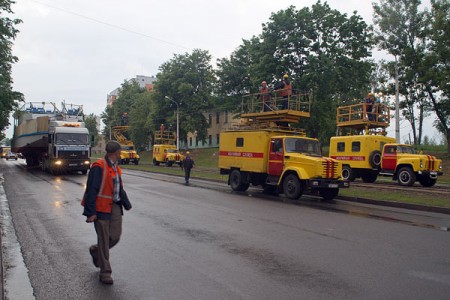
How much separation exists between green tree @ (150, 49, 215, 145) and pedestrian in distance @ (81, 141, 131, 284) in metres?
50.0

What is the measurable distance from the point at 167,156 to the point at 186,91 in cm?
1637

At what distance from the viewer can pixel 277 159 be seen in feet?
51.5

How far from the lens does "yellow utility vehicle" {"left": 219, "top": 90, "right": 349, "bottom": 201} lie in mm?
14531

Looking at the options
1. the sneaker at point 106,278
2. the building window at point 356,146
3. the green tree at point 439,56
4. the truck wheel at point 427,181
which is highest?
the green tree at point 439,56

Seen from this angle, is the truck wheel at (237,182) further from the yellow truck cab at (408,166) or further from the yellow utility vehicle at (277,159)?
the yellow truck cab at (408,166)

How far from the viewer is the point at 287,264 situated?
6020mm

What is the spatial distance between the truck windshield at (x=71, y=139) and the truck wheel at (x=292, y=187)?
49.7 ft

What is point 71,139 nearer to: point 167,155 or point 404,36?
point 167,155

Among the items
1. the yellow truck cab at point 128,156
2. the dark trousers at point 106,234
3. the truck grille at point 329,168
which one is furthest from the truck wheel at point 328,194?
the yellow truck cab at point 128,156

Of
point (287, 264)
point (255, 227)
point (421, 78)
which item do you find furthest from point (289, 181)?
point (421, 78)

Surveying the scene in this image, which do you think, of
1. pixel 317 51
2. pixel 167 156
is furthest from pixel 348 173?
pixel 167 156

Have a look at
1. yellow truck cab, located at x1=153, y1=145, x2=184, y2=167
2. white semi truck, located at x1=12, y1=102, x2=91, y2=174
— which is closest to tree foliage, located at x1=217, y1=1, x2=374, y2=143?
yellow truck cab, located at x1=153, y1=145, x2=184, y2=167

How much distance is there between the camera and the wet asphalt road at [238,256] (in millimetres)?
4891

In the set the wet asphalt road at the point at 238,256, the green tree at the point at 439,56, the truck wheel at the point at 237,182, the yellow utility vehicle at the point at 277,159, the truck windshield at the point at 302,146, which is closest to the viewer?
the wet asphalt road at the point at 238,256
